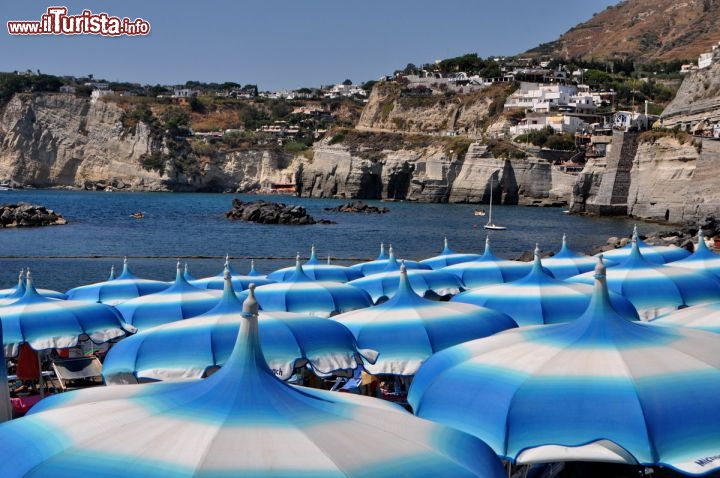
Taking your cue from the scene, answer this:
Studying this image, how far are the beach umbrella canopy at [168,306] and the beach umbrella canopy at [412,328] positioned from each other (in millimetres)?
4018

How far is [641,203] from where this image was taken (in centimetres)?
7956

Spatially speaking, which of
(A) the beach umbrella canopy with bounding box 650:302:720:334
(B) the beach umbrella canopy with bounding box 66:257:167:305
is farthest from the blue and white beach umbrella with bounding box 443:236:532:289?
(A) the beach umbrella canopy with bounding box 650:302:720:334

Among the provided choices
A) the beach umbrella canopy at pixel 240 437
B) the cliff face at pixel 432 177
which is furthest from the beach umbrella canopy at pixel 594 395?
the cliff face at pixel 432 177

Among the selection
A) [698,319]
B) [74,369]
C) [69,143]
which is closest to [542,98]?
[69,143]

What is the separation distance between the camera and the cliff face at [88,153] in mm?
157125

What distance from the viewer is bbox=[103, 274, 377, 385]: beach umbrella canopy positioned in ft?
34.1

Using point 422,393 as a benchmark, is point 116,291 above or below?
below

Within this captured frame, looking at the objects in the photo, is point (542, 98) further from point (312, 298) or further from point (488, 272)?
point (312, 298)

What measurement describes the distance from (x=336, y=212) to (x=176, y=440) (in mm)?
92278

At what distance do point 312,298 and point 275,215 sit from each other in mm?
64569

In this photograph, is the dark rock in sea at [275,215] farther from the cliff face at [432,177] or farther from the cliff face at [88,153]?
the cliff face at [88,153]

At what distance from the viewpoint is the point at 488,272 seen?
20109 mm

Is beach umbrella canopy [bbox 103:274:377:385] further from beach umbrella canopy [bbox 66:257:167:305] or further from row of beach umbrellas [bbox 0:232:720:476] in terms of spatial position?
beach umbrella canopy [bbox 66:257:167:305]

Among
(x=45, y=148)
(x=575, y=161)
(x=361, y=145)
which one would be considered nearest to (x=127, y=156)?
(x=45, y=148)
